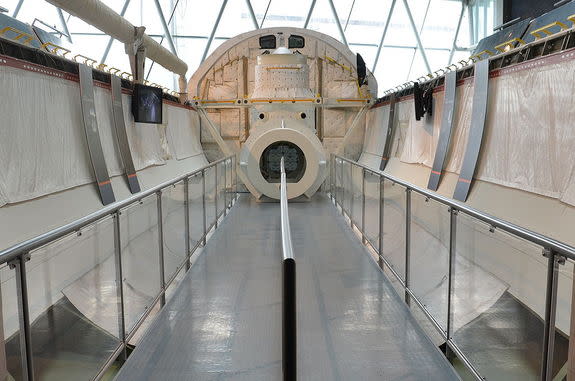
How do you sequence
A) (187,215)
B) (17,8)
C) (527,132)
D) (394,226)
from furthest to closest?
1. (17,8)
2. (527,132)
3. (187,215)
4. (394,226)

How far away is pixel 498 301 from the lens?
8.43 feet

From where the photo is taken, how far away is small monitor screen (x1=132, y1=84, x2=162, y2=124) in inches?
290

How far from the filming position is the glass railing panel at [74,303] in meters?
1.99

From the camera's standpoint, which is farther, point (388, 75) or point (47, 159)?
point (388, 75)

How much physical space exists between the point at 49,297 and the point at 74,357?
14.3 inches

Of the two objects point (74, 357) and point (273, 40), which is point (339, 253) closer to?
point (74, 357)

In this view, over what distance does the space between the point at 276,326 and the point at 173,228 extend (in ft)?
4.63

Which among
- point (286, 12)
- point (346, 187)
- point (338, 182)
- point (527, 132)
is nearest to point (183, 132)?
point (338, 182)

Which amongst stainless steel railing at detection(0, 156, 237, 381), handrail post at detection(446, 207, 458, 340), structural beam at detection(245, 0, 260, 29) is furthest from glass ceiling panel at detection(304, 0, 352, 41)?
handrail post at detection(446, 207, 458, 340)

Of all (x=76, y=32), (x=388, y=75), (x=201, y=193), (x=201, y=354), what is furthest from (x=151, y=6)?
(x=201, y=354)

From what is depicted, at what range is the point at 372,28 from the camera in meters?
19.2

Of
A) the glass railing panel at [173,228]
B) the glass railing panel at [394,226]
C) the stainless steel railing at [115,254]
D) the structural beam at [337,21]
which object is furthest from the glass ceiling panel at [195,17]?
the glass railing panel at [394,226]

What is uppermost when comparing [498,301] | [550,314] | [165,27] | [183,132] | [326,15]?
[326,15]

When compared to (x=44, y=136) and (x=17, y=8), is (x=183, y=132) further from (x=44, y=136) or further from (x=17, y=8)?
(x=17, y=8)
